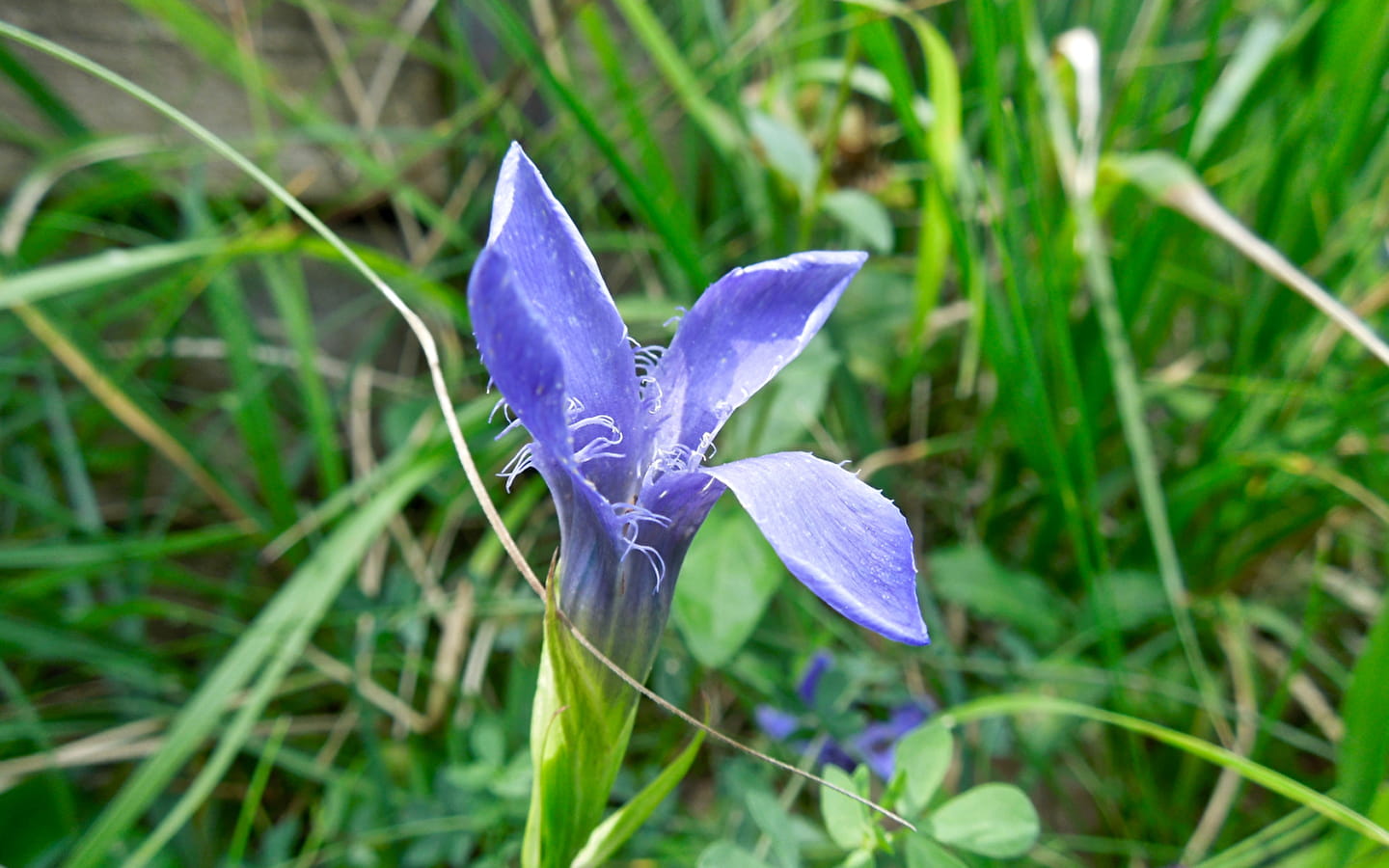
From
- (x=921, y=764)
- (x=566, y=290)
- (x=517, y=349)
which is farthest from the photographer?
(x=921, y=764)

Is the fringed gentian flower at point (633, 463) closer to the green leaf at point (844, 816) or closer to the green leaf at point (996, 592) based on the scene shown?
the green leaf at point (844, 816)

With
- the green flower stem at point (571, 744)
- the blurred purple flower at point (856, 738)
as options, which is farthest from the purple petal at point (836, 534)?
the blurred purple flower at point (856, 738)

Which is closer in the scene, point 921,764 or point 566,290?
point 566,290

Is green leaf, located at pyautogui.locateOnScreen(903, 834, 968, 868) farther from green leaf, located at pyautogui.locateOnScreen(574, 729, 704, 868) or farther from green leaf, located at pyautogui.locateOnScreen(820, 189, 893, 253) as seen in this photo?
green leaf, located at pyautogui.locateOnScreen(820, 189, 893, 253)

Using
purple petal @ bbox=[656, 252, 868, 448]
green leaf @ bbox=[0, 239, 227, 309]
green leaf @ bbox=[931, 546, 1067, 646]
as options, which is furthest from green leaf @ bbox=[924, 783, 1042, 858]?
green leaf @ bbox=[0, 239, 227, 309]

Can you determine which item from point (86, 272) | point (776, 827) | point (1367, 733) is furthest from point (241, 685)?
point (1367, 733)

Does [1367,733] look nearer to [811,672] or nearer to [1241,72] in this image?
[811,672]
